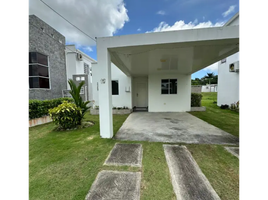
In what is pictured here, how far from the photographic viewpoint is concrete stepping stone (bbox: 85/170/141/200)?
61.3 inches

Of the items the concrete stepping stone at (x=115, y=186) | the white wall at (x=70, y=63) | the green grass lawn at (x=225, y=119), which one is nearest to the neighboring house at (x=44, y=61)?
the white wall at (x=70, y=63)

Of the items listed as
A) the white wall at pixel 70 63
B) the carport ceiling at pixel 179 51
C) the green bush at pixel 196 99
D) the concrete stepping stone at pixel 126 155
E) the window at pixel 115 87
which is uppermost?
the white wall at pixel 70 63

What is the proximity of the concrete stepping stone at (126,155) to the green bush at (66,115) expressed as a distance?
2.47m

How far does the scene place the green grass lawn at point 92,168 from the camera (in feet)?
5.38

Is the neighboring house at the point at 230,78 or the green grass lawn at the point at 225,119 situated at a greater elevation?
the neighboring house at the point at 230,78

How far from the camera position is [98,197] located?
5.09ft

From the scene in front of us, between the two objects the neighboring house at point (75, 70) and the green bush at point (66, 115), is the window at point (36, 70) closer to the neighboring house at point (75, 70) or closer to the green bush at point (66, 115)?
the neighboring house at point (75, 70)

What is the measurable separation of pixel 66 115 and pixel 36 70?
5.51 meters

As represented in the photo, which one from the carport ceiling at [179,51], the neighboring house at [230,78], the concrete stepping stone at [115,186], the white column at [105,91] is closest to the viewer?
the concrete stepping stone at [115,186]

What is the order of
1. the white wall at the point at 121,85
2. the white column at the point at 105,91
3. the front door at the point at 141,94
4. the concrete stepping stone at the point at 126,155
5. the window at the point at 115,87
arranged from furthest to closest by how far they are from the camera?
the front door at the point at 141,94
the window at the point at 115,87
the white wall at the point at 121,85
the white column at the point at 105,91
the concrete stepping stone at the point at 126,155

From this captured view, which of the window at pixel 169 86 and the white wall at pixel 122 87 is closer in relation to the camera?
the window at pixel 169 86

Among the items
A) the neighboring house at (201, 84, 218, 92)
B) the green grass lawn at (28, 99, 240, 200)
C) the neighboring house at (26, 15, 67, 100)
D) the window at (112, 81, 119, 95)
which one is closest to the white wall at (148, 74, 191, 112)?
the window at (112, 81, 119, 95)

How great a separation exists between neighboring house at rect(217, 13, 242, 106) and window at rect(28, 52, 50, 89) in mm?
13377

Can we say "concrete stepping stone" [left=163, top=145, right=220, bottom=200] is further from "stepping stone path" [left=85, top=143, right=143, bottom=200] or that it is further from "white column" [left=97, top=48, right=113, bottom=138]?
"white column" [left=97, top=48, right=113, bottom=138]
